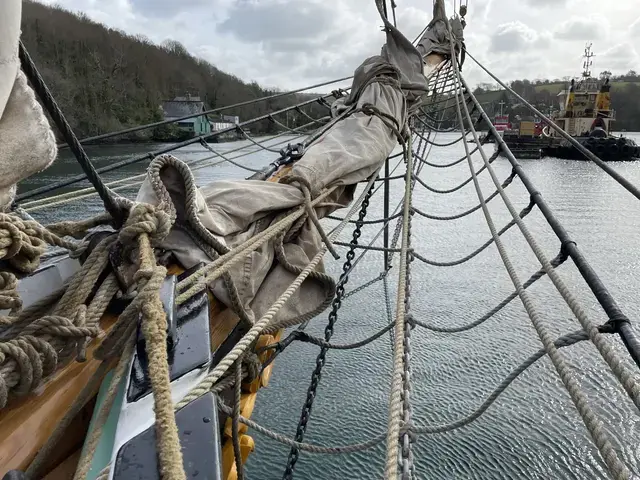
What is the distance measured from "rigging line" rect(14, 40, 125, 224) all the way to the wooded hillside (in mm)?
27640

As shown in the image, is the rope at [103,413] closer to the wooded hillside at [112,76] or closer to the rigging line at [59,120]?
the rigging line at [59,120]

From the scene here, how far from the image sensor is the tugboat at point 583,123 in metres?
20.8

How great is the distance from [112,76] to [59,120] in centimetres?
4223

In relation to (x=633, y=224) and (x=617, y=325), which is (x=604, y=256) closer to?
(x=633, y=224)

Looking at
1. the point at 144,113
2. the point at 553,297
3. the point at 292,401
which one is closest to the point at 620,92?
the point at 144,113

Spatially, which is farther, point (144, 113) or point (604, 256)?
point (144, 113)

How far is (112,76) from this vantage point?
38031mm

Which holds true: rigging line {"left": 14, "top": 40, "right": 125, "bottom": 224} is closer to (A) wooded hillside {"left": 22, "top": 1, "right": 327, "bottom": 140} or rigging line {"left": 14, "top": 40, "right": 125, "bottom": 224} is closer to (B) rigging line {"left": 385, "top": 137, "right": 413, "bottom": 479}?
(B) rigging line {"left": 385, "top": 137, "right": 413, "bottom": 479}

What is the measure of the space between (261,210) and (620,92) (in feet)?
193

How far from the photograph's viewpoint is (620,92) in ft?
163

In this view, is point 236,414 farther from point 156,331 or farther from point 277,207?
point 277,207

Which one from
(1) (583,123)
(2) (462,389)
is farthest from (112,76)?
(2) (462,389)

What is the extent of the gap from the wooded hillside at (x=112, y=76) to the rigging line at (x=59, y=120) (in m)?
27.6

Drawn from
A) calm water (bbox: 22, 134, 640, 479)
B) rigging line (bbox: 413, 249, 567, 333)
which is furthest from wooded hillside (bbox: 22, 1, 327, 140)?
rigging line (bbox: 413, 249, 567, 333)
